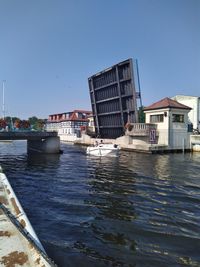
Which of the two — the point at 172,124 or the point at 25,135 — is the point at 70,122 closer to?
the point at 25,135

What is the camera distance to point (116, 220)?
35.6 ft

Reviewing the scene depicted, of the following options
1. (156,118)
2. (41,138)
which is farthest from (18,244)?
(156,118)

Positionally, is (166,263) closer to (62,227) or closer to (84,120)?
(62,227)

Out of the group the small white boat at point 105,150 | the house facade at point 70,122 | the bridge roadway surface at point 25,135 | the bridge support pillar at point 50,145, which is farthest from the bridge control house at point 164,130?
the house facade at point 70,122

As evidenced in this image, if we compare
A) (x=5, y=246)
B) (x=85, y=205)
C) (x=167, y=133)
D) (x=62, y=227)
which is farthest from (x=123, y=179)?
(x=167, y=133)

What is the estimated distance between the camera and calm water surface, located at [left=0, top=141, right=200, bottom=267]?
7711 millimetres

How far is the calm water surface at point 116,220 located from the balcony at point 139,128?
86.0ft

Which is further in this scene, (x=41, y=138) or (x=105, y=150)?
(x=41, y=138)

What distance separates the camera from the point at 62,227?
9867 millimetres

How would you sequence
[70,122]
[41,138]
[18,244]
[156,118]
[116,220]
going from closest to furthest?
[18,244]
[116,220]
[41,138]
[156,118]
[70,122]

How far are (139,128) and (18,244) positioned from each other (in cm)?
4211

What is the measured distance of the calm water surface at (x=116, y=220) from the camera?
771cm

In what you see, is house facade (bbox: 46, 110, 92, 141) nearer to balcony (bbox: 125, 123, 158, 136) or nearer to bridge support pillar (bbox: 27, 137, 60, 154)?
bridge support pillar (bbox: 27, 137, 60, 154)

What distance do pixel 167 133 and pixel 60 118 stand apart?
69.0m
